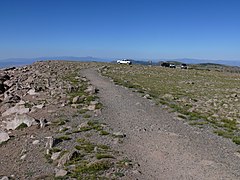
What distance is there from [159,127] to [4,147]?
366 inches

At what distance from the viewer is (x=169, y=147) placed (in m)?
14.9

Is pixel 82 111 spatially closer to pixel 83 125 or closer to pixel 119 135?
pixel 83 125

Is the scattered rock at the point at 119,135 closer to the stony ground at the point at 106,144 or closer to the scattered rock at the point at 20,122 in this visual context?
the stony ground at the point at 106,144

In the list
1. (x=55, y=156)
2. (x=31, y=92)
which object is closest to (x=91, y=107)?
(x=55, y=156)

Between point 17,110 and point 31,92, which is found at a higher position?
point 31,92

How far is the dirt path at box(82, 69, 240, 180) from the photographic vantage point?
12059mm

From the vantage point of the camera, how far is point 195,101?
93.9 ft

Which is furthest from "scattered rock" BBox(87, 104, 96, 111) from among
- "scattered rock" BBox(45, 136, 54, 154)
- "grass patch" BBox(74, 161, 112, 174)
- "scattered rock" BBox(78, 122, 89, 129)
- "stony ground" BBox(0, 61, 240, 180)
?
"grass patch" BBox(74, 161, 112, 174)

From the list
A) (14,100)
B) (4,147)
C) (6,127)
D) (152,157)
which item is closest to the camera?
(152,157)

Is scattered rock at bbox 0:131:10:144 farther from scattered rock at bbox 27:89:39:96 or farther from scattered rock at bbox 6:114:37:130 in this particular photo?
scattered rock at bbox 27:89:39:96

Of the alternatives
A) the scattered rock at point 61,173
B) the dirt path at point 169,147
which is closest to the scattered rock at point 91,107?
the dirt path at point 169,147

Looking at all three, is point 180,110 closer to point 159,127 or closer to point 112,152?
point 159,127

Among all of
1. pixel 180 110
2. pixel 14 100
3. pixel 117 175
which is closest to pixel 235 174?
pixel 117 175

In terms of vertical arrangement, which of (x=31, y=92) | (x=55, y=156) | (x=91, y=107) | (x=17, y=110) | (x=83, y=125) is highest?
(x=91, y=107)
